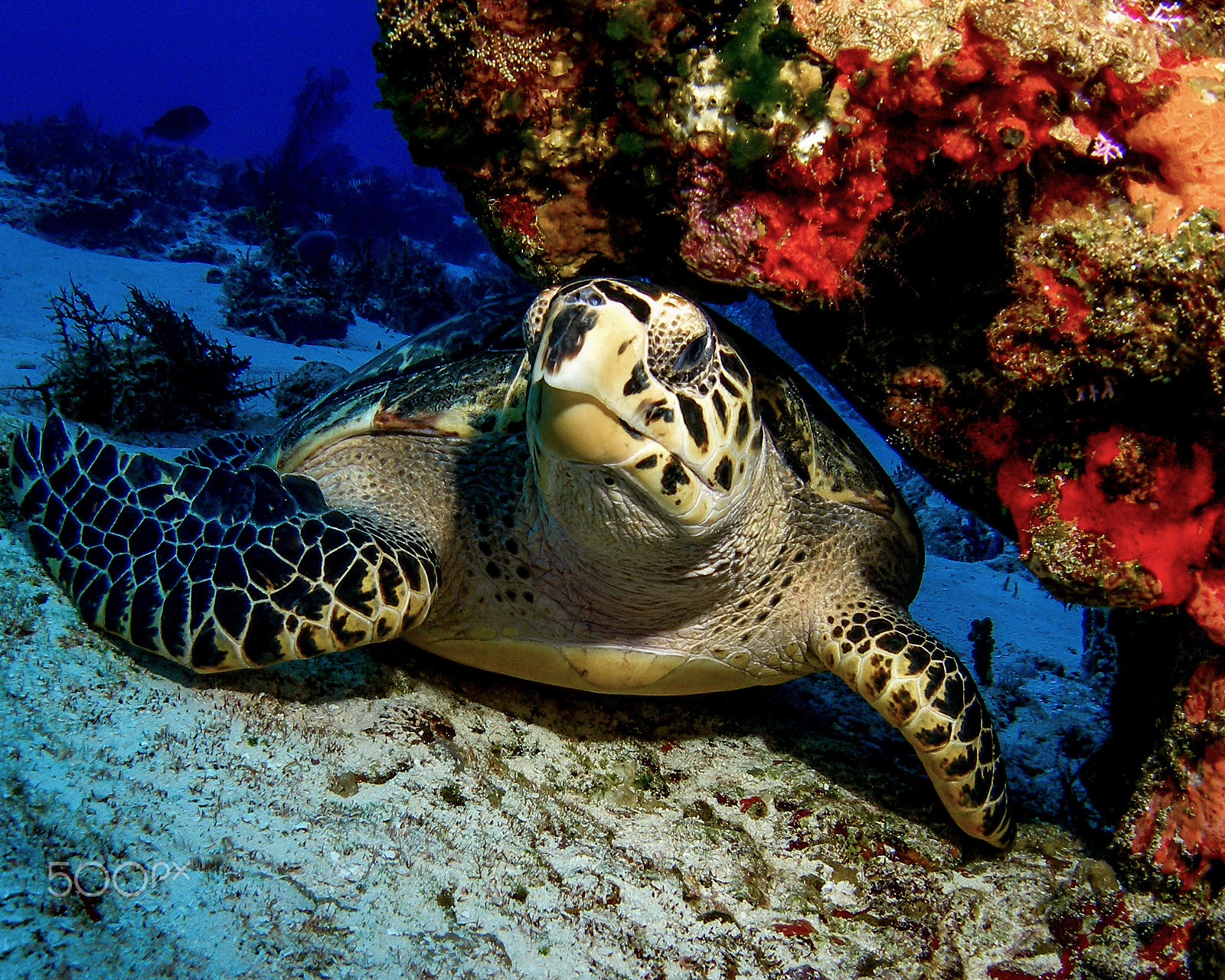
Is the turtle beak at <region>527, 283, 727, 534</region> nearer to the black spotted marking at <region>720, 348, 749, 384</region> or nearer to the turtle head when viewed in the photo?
the turtle head

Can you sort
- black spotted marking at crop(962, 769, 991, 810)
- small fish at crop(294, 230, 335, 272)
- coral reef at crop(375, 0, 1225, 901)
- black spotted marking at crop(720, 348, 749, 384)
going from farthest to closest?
small fish at crop(294, 230, 335, 272) → black spotted marking at crop(962, 769, 991, 810) → black spotted marking at crop(720, 348, 749, 384) → coral reef at crop(375, 0, 1225, 901)

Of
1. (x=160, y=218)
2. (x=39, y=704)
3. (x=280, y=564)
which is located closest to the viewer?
(x=39, y=704)

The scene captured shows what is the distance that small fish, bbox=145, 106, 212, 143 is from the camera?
1672 centimetres

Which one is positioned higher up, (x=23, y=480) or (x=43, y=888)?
(x=23, y=480)

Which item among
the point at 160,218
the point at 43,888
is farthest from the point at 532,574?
the point at 160,218

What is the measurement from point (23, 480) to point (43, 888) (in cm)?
149

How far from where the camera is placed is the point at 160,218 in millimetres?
12930

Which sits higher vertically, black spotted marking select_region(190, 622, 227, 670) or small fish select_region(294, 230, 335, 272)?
small fish select_region(294, 230, 335, 272)

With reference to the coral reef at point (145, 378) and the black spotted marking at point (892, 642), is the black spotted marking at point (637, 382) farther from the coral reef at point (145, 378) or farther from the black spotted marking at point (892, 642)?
the coral reef at point (145, 378)

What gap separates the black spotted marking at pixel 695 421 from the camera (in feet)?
5.49

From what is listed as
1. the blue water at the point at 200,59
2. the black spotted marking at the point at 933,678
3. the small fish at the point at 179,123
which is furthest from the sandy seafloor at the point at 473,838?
the blue water at the point at 200,59

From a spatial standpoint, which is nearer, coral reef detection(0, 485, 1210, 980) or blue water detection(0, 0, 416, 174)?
coral reef detection(0, 485, 1210, 980)

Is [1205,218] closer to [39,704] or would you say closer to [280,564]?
[280,564]

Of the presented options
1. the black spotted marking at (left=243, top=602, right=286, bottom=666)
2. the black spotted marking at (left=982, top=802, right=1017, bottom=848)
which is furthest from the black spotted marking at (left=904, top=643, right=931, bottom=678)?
the black spotted marking at (left=243, top=602, right=286, bottom=666)
